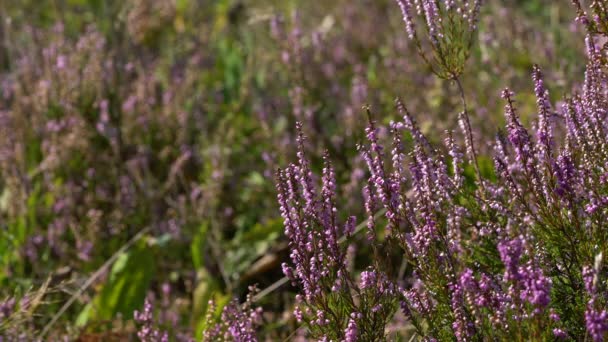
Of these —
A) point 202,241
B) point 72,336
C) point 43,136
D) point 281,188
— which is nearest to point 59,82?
point 43,136

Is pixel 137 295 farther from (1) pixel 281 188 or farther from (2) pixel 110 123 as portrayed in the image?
(1) pixel 281 188

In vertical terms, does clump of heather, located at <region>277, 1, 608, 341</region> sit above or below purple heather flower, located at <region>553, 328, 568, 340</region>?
above

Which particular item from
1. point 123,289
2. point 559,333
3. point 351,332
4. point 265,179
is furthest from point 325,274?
point 265,179

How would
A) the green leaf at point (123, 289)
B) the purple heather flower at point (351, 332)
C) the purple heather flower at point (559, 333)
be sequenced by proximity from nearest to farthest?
the purple heather flower at point (559, 333)
the purple heather flower at point (351, 332)
the green leaf at point (123, 289)

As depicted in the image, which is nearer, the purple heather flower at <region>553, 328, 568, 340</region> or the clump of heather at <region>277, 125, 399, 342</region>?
the purple heather flower at <region>553, 328, 568, 340</region>

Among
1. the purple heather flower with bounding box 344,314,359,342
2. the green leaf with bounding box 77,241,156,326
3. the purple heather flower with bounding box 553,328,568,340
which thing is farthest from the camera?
the green leaf with bounding box 77,241,156,326

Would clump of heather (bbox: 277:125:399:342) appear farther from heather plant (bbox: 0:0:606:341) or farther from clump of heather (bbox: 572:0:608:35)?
clump of heather (bbox: 572:0:608:35)

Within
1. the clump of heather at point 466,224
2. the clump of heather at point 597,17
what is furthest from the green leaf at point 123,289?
the clump of heather at point 597,17

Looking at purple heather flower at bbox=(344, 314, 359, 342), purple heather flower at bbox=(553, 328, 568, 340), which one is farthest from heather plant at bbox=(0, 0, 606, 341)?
purple heather flower at bbox=(553, 328, 568, 340)

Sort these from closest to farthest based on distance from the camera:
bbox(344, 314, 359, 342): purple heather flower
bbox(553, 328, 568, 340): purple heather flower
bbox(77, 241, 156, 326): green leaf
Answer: bbox(553, 328, 568, 340): purple heather flower, bbox(344, 314, 359, 342): purple heather flower, bbox(77, 241, 156, 326): green leaf

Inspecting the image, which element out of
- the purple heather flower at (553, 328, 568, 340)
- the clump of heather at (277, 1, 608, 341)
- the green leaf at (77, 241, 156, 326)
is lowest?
the purple heather flower at (553, 328, 568, 340)

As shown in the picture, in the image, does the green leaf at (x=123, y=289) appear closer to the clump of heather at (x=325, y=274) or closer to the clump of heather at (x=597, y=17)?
the clump of heather at (x=325, y=274)

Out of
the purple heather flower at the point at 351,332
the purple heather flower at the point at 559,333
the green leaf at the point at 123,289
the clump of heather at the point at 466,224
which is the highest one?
the green leaf at the point at 123,289

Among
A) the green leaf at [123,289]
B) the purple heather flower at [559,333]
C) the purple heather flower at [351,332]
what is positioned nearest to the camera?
the purple heather flower at [559,333]
